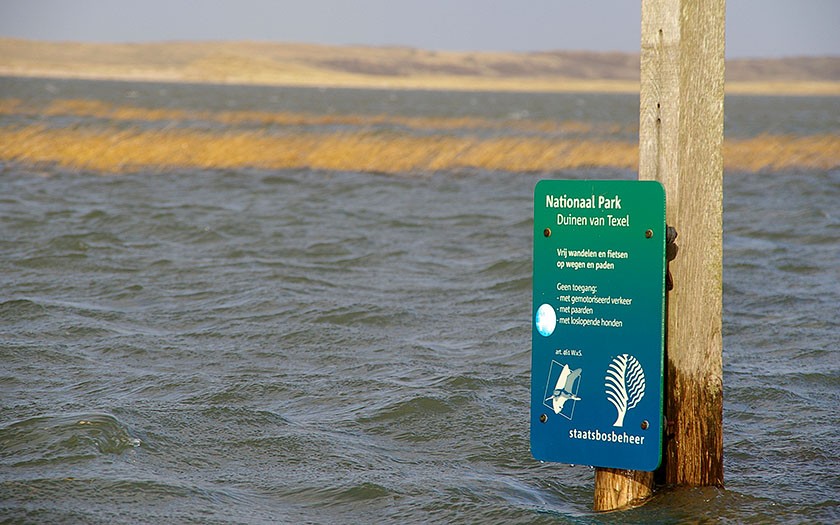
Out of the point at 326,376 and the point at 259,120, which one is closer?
the point at 326,376

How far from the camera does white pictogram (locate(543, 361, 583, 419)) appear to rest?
4.52 metres

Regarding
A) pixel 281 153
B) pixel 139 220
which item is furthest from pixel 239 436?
pixel 281 153

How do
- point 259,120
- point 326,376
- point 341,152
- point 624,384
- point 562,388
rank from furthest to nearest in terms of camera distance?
point 259,120 < point 341,152 < point 326,376 < point 562,388 < point 624,384

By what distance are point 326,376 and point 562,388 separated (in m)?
3.52

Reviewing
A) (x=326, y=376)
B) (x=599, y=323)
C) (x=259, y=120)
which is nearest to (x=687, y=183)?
(x=599, y=323)

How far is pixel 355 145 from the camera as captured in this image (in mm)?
28031

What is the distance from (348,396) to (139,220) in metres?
9.72

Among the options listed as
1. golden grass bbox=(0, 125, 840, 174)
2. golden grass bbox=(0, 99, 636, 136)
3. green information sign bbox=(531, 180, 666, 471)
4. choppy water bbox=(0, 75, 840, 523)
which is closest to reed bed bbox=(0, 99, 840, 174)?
golden grass bbox=(0, 125, 840, 174)

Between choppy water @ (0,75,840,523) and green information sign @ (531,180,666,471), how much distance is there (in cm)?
45

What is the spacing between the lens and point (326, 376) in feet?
25.6

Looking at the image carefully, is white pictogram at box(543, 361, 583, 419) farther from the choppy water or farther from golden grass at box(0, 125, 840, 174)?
golden grass at box(0, 125, 840, 174)

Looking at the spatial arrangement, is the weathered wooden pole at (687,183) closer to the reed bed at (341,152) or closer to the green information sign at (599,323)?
the green information sign at (599,323)

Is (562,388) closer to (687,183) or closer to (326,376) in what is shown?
(687,183)

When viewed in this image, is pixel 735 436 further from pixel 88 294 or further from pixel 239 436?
pixel 88 294
